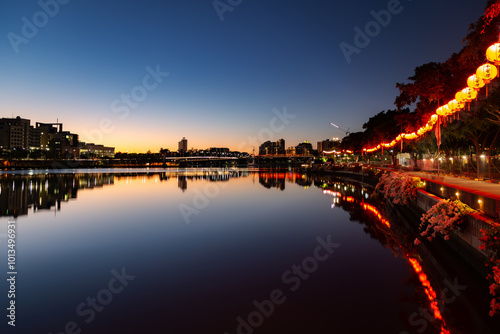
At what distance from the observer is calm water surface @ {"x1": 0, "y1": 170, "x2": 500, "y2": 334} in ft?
18.0

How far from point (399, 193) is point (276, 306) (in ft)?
40.3

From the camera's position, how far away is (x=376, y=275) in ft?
25.8

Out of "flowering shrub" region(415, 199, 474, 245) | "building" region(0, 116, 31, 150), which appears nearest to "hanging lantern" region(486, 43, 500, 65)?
"flowering shrub" region(415, 199, 474, 245)

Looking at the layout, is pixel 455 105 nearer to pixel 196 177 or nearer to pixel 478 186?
pixel 478 186

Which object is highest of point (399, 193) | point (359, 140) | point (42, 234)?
point (359, 140)

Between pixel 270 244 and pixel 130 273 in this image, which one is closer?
pixel 130 273

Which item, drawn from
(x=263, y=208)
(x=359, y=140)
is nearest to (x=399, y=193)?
(x=263, y=208)

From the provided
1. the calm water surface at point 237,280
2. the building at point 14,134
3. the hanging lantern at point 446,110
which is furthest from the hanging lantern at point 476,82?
the building at point 14,134

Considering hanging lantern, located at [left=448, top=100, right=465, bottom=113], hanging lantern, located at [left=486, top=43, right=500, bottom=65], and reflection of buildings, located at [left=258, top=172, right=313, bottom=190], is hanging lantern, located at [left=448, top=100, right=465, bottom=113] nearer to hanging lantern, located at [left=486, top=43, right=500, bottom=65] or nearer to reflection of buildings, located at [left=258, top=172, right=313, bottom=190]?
hanging lantern, located at [left=486, top=43, right=500, bottom=65]

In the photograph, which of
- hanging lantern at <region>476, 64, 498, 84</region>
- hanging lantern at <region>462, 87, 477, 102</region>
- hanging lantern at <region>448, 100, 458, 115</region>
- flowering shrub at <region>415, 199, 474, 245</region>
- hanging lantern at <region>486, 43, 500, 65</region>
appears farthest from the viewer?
hanging lantern at <region>448, 100, 458, 115</region>

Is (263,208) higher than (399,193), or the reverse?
(399,193)

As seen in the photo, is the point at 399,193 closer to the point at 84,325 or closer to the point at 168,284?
the point at 168,284

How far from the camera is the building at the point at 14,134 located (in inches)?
5487

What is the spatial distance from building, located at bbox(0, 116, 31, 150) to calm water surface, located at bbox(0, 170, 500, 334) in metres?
157
